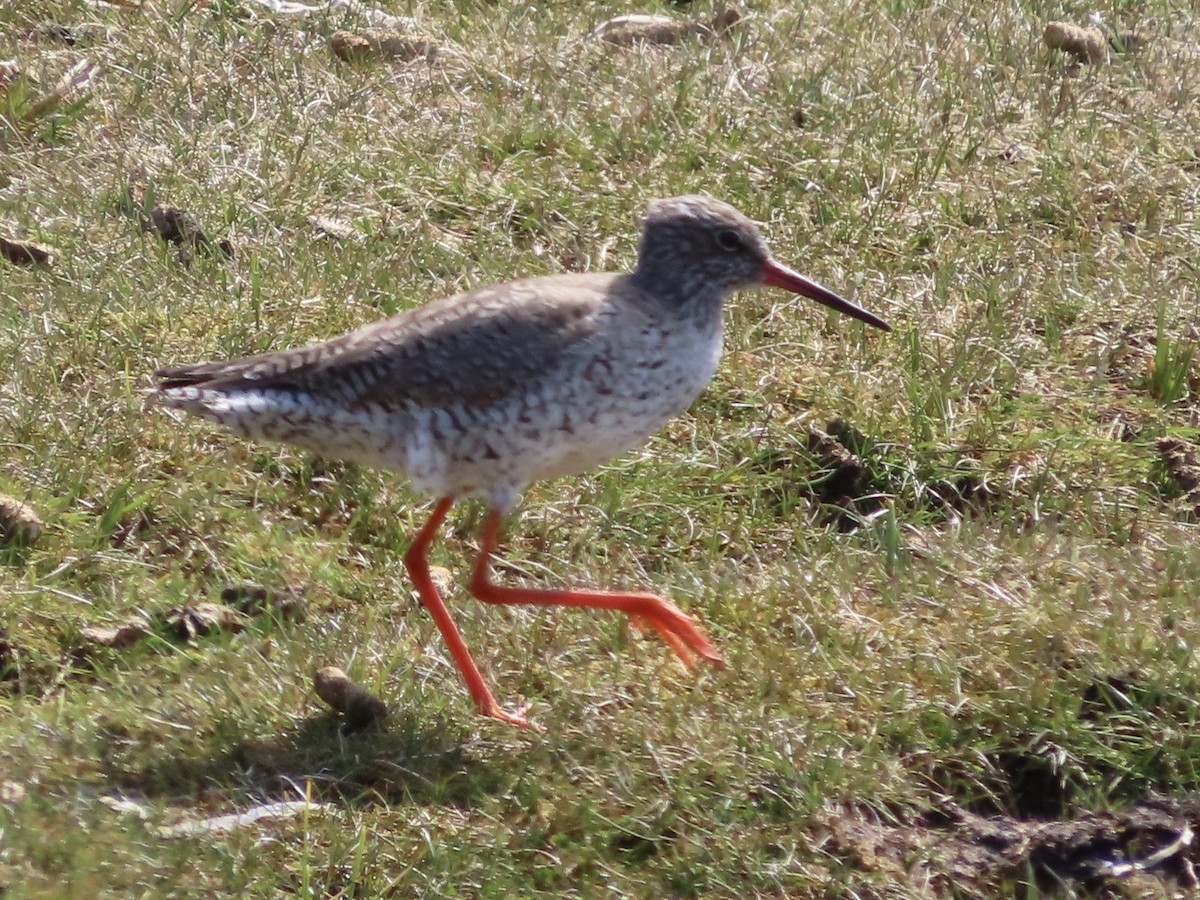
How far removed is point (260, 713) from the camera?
4758 millimetres

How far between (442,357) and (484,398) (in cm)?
18

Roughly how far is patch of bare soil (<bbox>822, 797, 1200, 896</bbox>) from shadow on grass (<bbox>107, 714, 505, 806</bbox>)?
0.98 meters

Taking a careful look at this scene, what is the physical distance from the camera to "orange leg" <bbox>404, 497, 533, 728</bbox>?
15.6 feet

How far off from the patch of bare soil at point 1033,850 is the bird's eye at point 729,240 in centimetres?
195

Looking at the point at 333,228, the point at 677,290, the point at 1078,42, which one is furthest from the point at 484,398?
the point at 1078,42

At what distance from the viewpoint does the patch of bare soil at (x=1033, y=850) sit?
167 inches

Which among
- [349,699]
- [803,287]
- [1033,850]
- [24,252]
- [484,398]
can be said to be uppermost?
[803,287]

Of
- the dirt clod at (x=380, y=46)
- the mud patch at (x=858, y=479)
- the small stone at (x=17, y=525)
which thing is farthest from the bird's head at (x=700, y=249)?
the dirt clod at (x=380, y=46)

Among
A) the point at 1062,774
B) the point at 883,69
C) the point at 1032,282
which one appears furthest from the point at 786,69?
the point at 1062,774

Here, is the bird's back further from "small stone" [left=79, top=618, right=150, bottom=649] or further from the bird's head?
"small stone" [left=79, top=618, right=150, bottom=649]

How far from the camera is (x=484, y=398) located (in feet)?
16.5

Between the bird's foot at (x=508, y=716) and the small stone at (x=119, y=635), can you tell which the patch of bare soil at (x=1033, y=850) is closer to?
the bird's foot at (x=508, y=716)

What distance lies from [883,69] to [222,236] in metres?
3.13

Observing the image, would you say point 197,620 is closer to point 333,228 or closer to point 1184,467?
point 333,228
